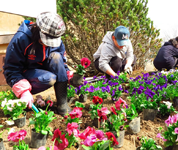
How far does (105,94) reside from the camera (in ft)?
9.05

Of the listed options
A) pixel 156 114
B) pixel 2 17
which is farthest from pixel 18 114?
pixel 2 17

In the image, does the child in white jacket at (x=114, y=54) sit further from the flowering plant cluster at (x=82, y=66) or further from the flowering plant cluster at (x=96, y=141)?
the flowering plant cluster at (x=96, y=141)

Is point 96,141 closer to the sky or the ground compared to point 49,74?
closer to the ground

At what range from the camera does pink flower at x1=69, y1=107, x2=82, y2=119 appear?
1.67 m

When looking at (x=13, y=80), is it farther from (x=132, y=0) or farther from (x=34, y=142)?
(x=132, y=0)

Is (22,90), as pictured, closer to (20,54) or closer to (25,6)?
(20,54)

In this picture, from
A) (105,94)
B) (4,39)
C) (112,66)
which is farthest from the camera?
(4,39)

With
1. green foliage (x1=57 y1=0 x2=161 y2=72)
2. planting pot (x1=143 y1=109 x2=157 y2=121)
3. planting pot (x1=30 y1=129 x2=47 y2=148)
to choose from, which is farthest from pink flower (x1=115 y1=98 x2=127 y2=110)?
green foliage (x1=57 y1=0 x2=161 y2=72)

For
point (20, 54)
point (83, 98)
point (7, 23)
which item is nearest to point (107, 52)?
point (83, 98)

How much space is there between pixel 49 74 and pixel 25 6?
1135 millimetres

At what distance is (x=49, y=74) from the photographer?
229cm

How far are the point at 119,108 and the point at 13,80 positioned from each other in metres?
1.17

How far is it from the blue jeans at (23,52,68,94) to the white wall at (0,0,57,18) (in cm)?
84

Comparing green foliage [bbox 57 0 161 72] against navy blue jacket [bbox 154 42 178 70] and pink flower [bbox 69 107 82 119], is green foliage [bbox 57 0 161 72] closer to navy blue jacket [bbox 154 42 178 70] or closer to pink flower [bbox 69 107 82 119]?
navy blue jacket [bbox 154 42 178 70]
